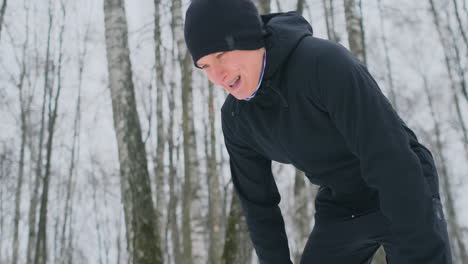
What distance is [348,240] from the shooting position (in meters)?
1.78

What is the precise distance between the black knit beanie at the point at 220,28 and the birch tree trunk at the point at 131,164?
352cm

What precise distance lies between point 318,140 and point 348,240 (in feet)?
1.47

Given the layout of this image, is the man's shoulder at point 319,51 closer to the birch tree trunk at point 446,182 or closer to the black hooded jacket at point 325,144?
the black hooded jacket at point 325,144

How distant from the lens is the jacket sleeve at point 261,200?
199cm

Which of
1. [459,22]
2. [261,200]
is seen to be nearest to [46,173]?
[261,200]

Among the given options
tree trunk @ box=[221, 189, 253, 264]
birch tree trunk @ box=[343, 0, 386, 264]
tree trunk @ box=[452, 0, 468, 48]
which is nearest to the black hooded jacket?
tree trunk @ box=[221, 189, 253, 264]

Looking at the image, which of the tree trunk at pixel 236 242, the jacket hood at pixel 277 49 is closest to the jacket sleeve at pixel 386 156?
the jacket hood at pixel 277 49

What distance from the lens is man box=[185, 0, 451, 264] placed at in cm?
135

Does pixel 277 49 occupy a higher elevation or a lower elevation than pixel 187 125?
lower

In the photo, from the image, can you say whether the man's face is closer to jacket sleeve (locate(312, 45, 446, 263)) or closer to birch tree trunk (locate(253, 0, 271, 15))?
jacket sleeve (locate(312, 45, 446, 263))

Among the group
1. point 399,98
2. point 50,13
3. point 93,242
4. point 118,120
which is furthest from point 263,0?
point 93,242

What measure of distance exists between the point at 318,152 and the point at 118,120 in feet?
12.7

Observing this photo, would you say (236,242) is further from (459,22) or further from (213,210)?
(459,22)

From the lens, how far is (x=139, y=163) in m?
4.99
